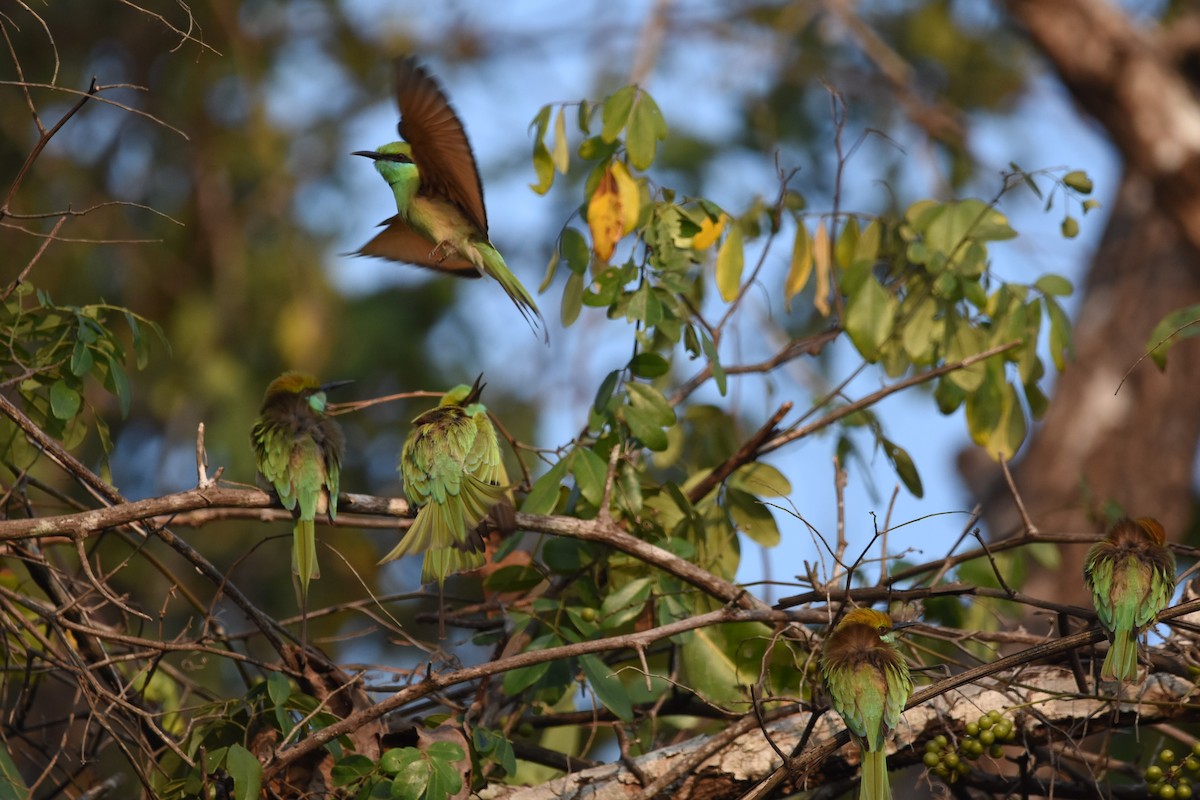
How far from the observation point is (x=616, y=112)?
12.0ft

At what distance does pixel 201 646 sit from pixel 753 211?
98.1 inches

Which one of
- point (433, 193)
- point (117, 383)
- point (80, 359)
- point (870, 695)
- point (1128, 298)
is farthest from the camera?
point (1128, 298)

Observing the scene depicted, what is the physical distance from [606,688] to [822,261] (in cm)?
171

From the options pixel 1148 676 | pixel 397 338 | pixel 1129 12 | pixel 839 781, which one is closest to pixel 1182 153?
pixel 1129 12

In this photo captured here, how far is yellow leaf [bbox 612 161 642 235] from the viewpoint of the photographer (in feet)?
12.2

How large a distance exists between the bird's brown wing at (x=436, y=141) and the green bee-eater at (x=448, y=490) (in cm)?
82

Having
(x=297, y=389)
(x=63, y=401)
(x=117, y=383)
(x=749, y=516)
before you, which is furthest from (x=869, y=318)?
(x=63, y=401)

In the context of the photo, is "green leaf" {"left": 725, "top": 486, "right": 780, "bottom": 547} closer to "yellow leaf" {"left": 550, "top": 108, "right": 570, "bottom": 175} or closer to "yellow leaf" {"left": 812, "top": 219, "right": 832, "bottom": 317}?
"yellow leaf" {"left": 812, "top": 219, "right": 832, "bottom": 317}

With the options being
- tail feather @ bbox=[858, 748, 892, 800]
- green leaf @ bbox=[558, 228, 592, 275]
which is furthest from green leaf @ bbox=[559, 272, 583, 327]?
tail feather @ bbox=[858, 748, 892, 800]

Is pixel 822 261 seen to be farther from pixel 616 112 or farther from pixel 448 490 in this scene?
pixel 448 490

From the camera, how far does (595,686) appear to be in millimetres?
3164

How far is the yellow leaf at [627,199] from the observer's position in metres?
3.72

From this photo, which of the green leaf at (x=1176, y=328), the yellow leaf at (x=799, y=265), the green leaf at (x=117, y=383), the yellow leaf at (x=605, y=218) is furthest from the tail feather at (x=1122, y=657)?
the green leaf at (x=117, y=383)

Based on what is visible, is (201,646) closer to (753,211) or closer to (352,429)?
(753,211)
